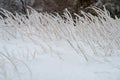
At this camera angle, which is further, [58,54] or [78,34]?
[78,34]

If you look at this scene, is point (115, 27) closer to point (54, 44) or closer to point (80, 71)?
point (54, 44)

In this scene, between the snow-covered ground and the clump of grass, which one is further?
the clump of grass

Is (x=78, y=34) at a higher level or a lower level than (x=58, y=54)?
higher

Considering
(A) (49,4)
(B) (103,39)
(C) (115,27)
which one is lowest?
(B) (103,39)

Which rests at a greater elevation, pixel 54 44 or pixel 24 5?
pixel 24 5

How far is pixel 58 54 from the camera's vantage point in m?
1.88

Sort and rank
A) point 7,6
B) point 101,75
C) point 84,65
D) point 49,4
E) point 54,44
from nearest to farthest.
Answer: point 101,75 → point 84,65 → point 54,44 → point 7,6 → point 49,4

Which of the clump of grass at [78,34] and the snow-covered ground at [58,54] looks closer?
the snow-covered ground at [58,54]

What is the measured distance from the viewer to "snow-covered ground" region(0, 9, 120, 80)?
148cm

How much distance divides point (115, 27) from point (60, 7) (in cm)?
439

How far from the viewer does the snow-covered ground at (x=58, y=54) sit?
148cm

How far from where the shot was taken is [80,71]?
152 cm

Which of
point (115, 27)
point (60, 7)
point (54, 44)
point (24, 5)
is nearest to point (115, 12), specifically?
point (60, 7)

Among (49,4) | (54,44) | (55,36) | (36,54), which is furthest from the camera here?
(49,4)
